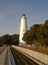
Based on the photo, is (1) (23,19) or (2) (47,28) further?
(1) (23,19)

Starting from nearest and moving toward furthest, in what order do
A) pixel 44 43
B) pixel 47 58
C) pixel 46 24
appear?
pixel 47 58 → pixel 44 43 → pixel 46 24

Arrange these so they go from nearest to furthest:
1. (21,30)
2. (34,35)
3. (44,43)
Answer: (44,43) → (34,35) → (21,30)

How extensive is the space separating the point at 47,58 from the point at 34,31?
81.3 m

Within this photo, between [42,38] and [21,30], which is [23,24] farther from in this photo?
[42,38]

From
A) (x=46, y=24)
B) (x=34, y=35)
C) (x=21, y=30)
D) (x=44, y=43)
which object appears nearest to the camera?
(x=44, y=43)

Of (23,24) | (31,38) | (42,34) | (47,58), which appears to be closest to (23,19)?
(23,24)

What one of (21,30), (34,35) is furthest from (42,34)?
(21,30)

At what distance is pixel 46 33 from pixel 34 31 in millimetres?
27280

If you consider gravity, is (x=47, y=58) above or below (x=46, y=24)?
below

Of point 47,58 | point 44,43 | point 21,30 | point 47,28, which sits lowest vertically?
point 47,58

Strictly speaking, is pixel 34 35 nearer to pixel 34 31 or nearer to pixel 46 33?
pixel 34 31

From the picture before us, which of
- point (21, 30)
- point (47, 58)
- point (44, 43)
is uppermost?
point (21, 30)

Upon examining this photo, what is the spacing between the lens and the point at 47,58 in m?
25.0

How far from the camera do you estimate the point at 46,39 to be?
7569cm
